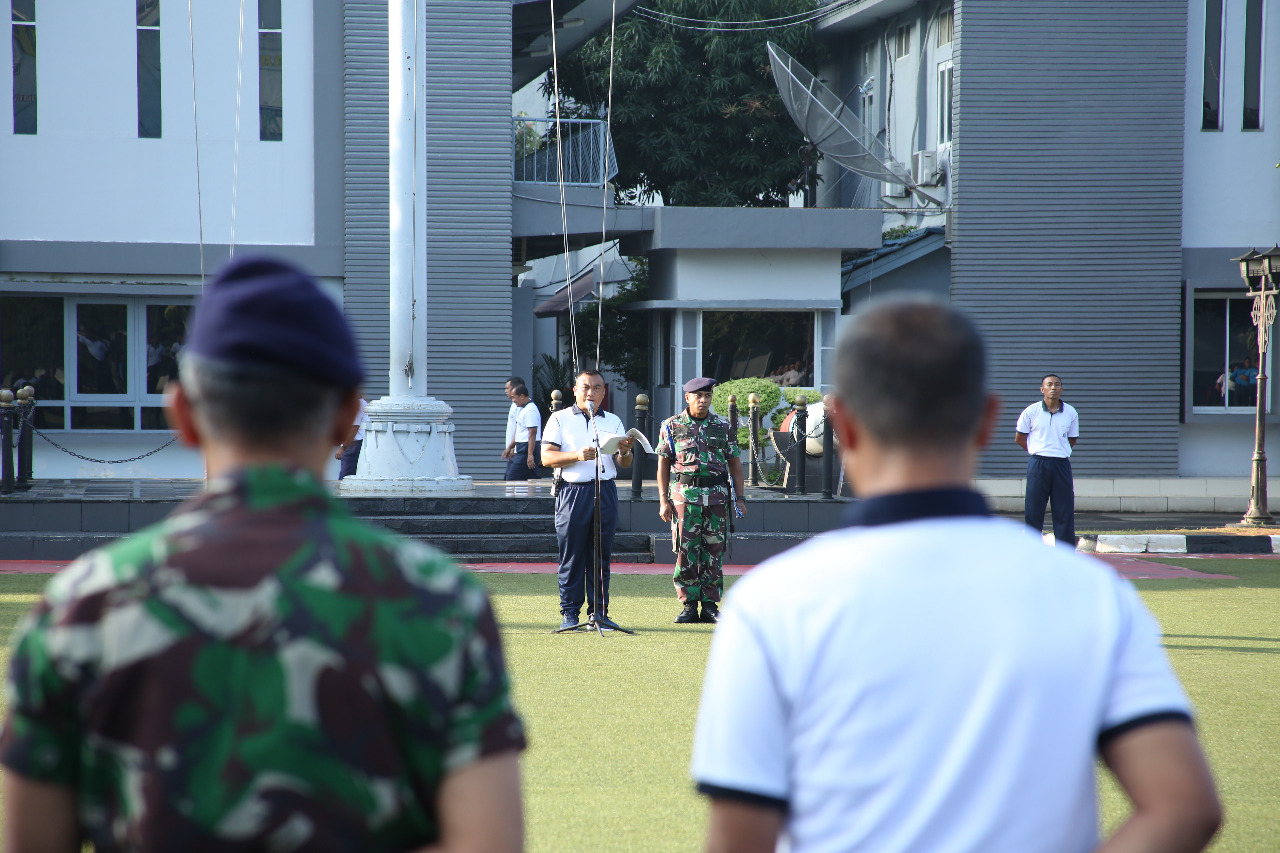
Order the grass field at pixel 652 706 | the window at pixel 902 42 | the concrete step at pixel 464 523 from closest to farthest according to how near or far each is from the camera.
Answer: the grass field at pixel 652 706 → the concrete step at pixel 464 523 → the window at pixel 902 42

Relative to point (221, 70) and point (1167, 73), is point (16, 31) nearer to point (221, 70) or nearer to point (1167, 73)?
point (221, 70)

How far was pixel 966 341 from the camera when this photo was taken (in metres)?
1.69

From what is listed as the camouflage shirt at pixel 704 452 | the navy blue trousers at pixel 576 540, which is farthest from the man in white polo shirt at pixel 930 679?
the camouflage shirt at pixel 704 452

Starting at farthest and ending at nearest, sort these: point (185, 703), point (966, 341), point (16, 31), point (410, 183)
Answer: point (16, 31)
point (410, 183)
point (966, 341)
point (185, 703)

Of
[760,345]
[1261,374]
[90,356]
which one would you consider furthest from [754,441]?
[90,356]

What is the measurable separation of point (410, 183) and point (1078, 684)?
13.1 metres

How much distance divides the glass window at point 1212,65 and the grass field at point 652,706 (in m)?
12.1

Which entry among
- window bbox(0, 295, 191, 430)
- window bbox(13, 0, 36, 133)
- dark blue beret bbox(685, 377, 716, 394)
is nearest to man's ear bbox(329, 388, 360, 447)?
dark blue beret bbox(685, 377, 716, 394)

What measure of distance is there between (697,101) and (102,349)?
43.3 ft

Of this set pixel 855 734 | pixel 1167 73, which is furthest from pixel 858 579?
pixel 1167 73

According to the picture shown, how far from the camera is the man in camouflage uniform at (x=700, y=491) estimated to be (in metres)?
9.41

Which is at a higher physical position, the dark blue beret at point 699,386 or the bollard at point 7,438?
the dark blue beret at point 699,386

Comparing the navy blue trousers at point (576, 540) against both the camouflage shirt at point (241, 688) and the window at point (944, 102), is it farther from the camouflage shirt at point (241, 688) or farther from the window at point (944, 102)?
the window at point (944, 102)

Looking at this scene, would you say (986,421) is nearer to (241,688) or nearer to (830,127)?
(241,688)
